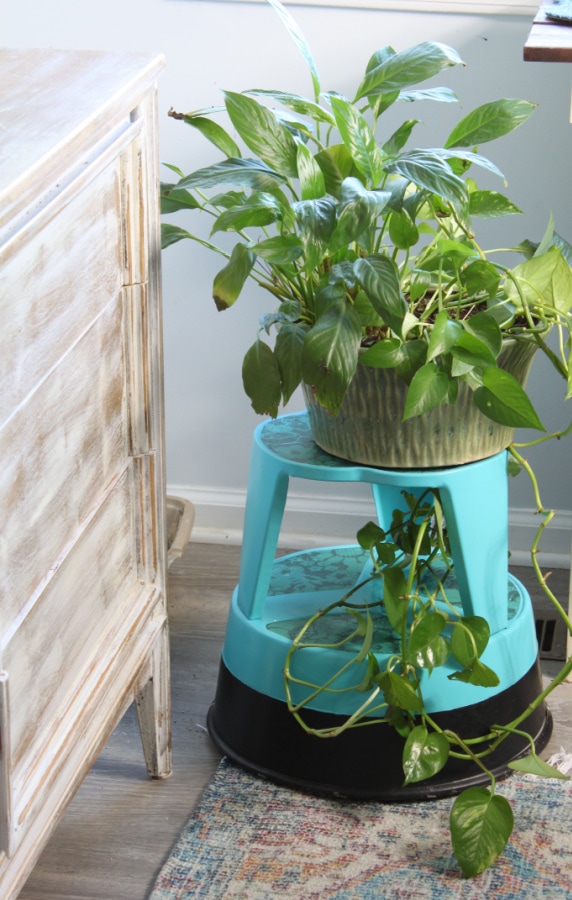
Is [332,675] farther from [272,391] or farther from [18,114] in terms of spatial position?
[18,114]

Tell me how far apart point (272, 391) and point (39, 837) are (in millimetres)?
508

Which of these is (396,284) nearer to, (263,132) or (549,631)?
(263,132)

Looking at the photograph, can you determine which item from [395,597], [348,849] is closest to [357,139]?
[395,597]

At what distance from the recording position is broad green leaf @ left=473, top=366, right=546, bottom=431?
1.11 m

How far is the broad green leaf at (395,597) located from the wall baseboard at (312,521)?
65 cm

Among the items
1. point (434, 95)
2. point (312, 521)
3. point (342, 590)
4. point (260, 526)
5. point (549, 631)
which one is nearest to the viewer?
point (434, 95)

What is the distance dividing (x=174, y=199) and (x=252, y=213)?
17 centimetres

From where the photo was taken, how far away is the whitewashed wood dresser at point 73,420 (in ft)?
2.76

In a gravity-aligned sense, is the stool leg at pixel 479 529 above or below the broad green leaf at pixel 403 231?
below

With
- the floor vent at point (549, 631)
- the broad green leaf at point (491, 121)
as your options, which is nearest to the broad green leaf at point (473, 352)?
the broad green leaf at point (491, 121)

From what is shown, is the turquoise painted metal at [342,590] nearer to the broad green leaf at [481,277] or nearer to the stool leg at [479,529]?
the stool leg at [479,529]

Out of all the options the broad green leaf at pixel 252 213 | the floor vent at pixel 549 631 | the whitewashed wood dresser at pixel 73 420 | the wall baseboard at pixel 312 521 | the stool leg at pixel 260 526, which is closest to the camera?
the whitewashed wood dresser at pixel 73 420

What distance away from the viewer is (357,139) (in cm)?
108

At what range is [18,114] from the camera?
922 mm
